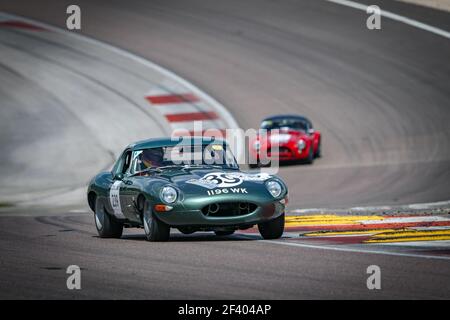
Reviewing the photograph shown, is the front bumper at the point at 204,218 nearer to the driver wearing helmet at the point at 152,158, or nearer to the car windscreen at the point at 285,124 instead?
the driver wearing helmet at the point at 152,158

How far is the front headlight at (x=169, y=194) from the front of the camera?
10781 mm

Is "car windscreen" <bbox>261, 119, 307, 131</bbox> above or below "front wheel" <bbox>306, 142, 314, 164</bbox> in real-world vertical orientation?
above

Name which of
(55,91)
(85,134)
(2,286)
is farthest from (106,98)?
(2,286)

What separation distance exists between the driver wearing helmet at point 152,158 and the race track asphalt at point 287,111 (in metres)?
0.86

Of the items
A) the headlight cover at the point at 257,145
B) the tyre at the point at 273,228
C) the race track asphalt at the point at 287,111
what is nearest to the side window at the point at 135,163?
the race track asphalt at the point at 287,111

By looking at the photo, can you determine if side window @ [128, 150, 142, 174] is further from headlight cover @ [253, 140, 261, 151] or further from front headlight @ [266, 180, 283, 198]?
headlight cover @ [253, 140, 261, 151]

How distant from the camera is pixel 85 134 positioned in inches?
995

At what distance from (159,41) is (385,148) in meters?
12.0

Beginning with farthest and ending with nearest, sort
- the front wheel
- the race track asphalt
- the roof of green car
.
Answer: the front wheel
the roof of green car
the race track asphalt

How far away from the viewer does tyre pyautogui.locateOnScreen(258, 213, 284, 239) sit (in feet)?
36.7

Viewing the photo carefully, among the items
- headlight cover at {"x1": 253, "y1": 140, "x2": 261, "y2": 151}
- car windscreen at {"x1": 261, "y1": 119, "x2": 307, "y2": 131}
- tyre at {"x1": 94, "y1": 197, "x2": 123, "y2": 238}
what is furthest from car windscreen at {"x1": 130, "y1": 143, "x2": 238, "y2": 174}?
car windscreen at {"x1": 261, "y1": 119, "x2": 307, "y2": 131}

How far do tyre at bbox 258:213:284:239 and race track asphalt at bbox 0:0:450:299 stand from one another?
323 millimetres

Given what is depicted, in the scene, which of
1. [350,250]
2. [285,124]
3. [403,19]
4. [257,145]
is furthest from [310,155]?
[350,250]
